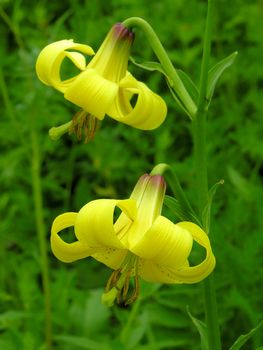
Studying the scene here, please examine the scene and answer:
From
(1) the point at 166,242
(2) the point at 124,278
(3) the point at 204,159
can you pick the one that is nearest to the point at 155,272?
(2) the point at 124,278

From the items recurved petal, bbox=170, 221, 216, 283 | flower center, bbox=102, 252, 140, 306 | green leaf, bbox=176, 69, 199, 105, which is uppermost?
green leaf, bbox=176, 69, 199, 105

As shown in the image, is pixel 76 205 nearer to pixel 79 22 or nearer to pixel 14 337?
pixel 79 22

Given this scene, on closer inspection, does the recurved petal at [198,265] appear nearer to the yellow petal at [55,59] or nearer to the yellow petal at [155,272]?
the yellow petal at [155,272]

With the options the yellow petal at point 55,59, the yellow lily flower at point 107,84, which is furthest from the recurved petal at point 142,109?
the yellow petal at point 55,59

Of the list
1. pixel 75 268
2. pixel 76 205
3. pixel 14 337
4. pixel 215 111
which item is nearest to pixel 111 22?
pixel 215 111

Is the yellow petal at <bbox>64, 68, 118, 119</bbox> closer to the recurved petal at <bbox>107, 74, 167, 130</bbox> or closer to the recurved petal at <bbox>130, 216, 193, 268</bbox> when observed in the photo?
the recurved petal at <bbox>107, 74, 167, 130</bbox>

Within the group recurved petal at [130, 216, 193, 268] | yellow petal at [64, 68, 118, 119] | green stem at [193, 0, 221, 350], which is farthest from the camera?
green stem at [193, 0, 221, 350]

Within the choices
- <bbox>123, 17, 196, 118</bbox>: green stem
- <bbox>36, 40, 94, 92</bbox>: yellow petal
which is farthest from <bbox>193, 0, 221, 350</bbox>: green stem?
<bbox>36, 40, 94, 92</bbox>: yellow petal
